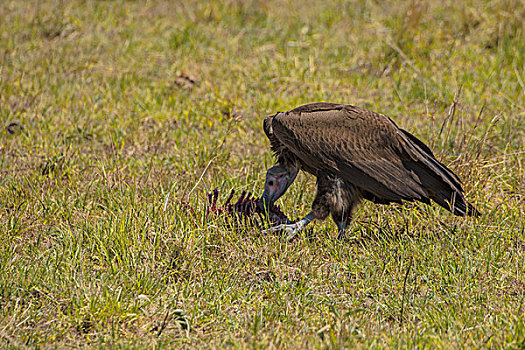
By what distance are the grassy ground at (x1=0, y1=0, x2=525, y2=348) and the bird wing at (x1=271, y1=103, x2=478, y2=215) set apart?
317 millimetres

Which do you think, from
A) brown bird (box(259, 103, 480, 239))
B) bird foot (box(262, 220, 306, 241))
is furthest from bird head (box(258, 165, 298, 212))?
bird foot (box(262, 220, 306, 241))

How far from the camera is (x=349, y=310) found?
10.9 ft

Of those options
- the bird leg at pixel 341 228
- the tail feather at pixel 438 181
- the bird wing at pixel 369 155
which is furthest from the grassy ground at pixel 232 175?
the bird wing at pixel 369 155

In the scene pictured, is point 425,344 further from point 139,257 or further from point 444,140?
point 444,140

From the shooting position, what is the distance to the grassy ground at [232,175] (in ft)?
10.6

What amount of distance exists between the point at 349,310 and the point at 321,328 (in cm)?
26

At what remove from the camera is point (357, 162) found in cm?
404

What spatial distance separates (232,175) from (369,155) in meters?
1.42

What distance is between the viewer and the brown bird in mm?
4020

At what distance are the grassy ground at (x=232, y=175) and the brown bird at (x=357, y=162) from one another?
241 millimetres

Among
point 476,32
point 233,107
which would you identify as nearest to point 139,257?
point 233,107

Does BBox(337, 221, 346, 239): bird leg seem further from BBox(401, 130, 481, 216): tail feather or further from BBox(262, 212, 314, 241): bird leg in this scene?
BBox(401, 130, 481, 216): tail feather

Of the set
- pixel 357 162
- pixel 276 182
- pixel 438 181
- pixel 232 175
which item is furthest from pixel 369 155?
pixel 232 175

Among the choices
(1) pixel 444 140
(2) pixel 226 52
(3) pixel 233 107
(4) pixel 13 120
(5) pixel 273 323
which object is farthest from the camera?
(2) pixel 226 52
